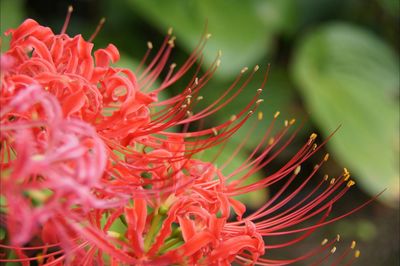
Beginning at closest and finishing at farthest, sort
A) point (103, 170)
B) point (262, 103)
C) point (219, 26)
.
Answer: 1. point (103, 170)
2. point (219, 26)
3. point (262, 103)

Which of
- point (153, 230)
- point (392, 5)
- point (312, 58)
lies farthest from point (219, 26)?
point (153, 230)

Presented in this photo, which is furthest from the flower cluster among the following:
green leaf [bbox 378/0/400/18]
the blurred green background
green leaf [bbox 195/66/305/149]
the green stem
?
green leaf [bbox 378/0/400/18]

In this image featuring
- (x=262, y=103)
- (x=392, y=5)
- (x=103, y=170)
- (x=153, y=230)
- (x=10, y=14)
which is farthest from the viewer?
(x=392, y=5)

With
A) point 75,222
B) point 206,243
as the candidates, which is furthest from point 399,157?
point 75,222

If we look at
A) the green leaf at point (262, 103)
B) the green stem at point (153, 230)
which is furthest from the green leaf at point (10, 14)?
the green stem at point (153, 230)

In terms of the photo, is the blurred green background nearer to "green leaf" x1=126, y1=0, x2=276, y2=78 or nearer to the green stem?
"green leaf" x1=126, y1=0, x2=276, y2=78

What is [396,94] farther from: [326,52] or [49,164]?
[49,164]

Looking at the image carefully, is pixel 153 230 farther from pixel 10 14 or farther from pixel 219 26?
pixel 219 26
